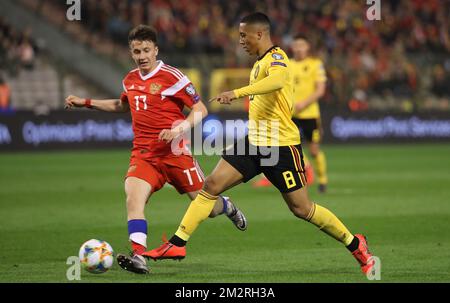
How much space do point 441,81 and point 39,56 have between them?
42.2 feet

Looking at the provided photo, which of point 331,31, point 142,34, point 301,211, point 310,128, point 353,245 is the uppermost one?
point 331,31

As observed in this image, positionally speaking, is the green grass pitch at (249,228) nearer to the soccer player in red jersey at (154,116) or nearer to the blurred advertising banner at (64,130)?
the soccer player in red jersey at (154,116)

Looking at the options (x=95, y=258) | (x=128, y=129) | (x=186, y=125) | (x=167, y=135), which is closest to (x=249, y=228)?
(x=186, y=125)

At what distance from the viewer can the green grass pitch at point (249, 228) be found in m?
8.34

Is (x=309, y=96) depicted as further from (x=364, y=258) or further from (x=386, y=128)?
(x=386, y=128)

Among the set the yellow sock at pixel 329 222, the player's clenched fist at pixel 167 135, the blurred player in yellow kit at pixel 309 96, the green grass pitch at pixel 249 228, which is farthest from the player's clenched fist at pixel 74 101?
the blurred player in yellow kit at pixel 309 96

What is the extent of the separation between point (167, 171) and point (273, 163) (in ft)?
3.85

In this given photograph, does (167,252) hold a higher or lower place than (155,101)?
lower

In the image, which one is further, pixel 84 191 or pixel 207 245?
pixel 84 191

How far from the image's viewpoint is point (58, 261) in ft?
29.5

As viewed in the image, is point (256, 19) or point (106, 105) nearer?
point (256, 19)

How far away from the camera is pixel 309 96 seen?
15453 mm

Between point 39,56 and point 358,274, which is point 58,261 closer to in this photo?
point 358,274
